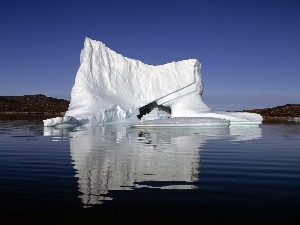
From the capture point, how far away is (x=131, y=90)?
137 feet

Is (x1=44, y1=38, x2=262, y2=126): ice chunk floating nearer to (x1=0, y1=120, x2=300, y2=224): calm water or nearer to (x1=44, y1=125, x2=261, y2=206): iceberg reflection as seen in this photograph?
(x1=44, y1=125, x2=261, y2=206): iceberg reflection

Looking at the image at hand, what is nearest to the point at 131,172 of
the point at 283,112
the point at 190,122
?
the point at 190,122

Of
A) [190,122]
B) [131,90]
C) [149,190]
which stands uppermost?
[131,90]

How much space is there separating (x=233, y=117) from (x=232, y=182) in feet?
88.9

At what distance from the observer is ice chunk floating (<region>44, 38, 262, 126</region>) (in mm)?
36688

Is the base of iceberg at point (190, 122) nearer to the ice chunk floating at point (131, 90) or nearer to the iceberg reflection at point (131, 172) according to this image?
the ice chunk floating at point (131, 90)

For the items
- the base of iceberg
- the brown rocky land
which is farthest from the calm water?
the brown rocky land

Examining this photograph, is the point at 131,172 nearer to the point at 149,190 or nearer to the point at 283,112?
the point at 149,190

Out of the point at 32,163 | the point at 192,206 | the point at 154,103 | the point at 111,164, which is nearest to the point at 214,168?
the point at 111,164

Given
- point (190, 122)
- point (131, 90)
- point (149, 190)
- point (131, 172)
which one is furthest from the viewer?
point (131, 90)

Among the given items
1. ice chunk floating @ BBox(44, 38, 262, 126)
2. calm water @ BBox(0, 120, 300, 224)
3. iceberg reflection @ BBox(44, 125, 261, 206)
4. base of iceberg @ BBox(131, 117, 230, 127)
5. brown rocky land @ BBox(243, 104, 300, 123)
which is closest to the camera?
calm water @ BBox(0, 120, 300, 224)

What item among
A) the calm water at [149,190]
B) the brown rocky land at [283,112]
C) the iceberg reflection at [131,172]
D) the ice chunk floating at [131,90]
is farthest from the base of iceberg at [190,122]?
the brown rocky land at [283,112]

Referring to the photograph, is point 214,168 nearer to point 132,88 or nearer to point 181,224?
point 181,224

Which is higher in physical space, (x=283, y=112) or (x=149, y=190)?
(x=283, y=112)
